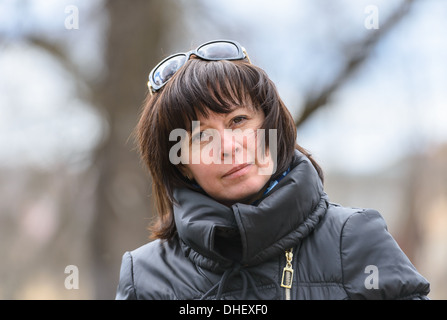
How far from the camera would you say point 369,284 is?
62.7 inches

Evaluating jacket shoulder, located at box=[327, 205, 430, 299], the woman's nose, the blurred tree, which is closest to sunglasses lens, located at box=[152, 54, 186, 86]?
the woman's nose

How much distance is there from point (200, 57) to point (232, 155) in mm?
394

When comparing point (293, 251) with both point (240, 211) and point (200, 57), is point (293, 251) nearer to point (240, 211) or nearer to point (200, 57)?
point (240, 211)

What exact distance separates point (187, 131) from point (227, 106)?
0.54 feet

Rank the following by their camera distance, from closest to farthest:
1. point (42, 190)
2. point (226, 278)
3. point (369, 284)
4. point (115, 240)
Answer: point (369, 284) < point (226, 278) < point (115, 240) < point (42, 190)

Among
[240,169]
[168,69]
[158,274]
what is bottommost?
[158,274]

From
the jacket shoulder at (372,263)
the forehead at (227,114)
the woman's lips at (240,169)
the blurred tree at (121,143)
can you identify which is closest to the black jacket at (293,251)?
the jacket shoulder at (372,263)

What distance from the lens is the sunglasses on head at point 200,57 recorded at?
1.94 metres

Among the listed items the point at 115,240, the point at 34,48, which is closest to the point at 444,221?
the point at 115,240

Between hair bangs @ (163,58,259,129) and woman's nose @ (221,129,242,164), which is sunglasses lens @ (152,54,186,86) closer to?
hair bangs @ (163,58,259,129)

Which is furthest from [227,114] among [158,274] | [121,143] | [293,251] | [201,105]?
[121,143]

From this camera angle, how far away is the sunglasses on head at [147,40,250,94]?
1943 millimetres

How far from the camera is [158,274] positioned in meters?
1.87
